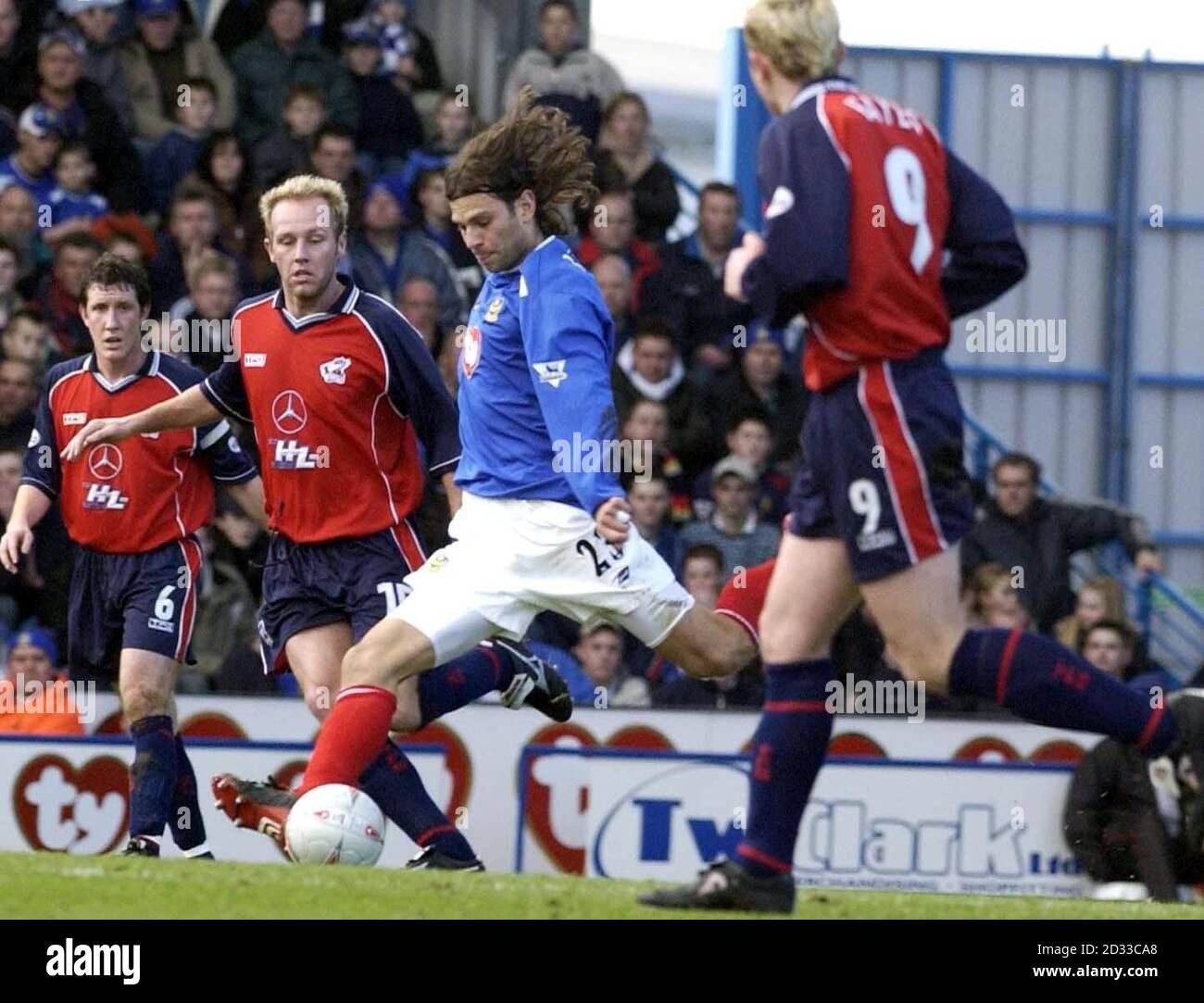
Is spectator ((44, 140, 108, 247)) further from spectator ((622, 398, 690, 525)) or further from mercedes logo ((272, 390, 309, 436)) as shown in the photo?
mercedes logo ((272, 390, 309, 436))

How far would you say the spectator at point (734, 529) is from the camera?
13.7 metres

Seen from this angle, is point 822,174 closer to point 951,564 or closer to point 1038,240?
point 951,564

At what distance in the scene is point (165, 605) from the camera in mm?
9273

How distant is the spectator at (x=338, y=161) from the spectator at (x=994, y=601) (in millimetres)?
4217

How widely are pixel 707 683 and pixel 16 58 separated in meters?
5.85

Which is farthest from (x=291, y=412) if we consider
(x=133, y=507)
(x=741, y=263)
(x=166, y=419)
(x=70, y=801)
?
(x=70, y=801)

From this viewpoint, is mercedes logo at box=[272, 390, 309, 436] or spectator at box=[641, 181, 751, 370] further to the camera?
spectator at box=[641, 181, 751, 370]

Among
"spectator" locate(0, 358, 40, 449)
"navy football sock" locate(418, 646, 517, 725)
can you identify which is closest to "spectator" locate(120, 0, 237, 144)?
"spectator" locate(0, 358, 40, 449)

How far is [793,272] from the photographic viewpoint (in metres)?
6.29

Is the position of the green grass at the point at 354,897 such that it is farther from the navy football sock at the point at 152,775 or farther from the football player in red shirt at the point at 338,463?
the navy football sock at the point at 152,775

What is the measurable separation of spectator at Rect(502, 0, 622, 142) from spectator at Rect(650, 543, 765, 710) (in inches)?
144

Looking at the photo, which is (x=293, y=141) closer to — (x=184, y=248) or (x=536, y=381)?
(x=184, y=248)

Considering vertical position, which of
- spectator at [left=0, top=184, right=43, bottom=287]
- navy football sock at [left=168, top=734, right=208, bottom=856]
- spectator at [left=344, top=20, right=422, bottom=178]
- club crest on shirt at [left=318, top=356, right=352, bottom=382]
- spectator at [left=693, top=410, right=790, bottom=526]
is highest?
spectator at [left=344, top=20, right=422, bottom=178]

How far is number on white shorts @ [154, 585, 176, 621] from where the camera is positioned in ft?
30.3
